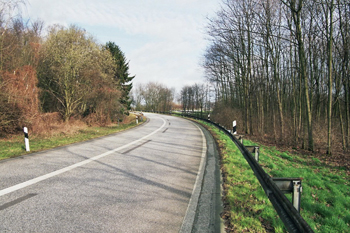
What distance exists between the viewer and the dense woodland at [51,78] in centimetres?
1127

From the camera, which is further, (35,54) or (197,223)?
(35,54)

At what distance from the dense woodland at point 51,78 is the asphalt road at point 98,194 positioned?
5357mm

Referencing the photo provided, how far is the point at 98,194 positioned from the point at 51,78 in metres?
16.3

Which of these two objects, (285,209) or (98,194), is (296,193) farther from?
(98,194)

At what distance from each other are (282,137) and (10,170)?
17893 mm

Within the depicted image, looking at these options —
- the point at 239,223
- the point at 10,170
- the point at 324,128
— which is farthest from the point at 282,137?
the point at 10,170

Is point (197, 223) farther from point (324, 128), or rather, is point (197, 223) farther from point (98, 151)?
point (324, 128)

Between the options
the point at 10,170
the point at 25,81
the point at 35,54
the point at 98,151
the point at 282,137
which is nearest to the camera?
the point at 10,170

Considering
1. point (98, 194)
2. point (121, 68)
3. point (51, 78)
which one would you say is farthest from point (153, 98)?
point (98, 194)

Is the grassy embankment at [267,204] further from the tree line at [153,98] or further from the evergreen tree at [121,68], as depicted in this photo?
the tree line at [153,98]

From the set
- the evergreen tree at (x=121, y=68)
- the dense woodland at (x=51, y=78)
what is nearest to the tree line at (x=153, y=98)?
the evergreen tree at (x=121, y=68)

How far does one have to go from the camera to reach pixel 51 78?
57.3ft

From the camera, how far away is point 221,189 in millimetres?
4840

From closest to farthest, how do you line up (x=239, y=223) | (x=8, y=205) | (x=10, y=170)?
(x=239, y=223) → (x=8, y=205) → (x=10, y=170)
